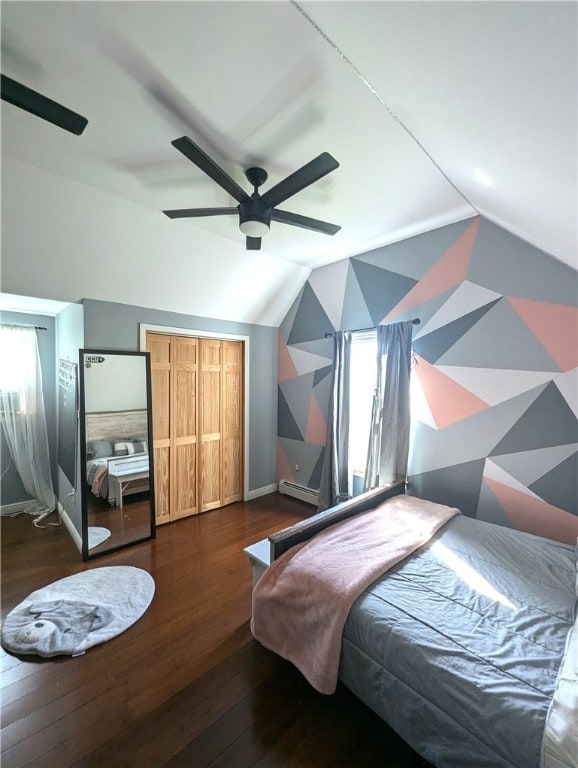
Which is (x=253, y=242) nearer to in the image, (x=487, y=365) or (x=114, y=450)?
(x=487, y=365)

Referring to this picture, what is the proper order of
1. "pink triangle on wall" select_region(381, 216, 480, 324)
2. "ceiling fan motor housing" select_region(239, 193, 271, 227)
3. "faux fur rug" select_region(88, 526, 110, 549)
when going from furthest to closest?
"faux fur rug" select_region(88, 526, 110, 549)
"pink triangle on wall" select_region(381, 216, 480, 324)
"ceiling fan motor housing" select_region(239, 193, 271, 227)

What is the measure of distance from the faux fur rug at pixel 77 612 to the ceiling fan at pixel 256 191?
8.44 ft

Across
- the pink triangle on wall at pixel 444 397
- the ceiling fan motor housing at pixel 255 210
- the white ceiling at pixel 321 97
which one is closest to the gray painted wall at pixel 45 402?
the white ceiling at pixel 321 97

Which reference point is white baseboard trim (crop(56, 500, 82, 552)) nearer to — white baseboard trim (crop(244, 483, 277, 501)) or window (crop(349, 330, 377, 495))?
white baseboard trim (crop(244, 483, 277, 501))

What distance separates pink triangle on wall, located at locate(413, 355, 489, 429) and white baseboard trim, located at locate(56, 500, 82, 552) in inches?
133

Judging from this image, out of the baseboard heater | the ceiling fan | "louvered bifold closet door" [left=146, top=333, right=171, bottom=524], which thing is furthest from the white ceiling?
the baseboard heater

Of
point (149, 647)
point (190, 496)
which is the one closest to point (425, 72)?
point (149, 647)

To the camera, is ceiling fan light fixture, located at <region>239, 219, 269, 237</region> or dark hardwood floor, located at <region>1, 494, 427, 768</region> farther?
ceiling fan light fixture, located at <region>239, 219, 269, 237</region>

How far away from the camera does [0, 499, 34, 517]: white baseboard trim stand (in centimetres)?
341

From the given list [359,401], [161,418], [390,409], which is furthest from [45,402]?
[390,409]

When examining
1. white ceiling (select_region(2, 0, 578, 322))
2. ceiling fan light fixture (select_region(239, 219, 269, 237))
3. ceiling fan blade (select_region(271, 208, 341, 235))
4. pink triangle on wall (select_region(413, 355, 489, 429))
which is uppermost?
white ceiling (select_region(2, 0, 578, 322))

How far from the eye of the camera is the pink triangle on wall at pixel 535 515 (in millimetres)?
2080

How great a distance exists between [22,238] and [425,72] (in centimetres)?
253

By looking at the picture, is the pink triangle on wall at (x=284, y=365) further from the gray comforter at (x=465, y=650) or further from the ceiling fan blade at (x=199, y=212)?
the gray comforter at (x=465, y=650)
